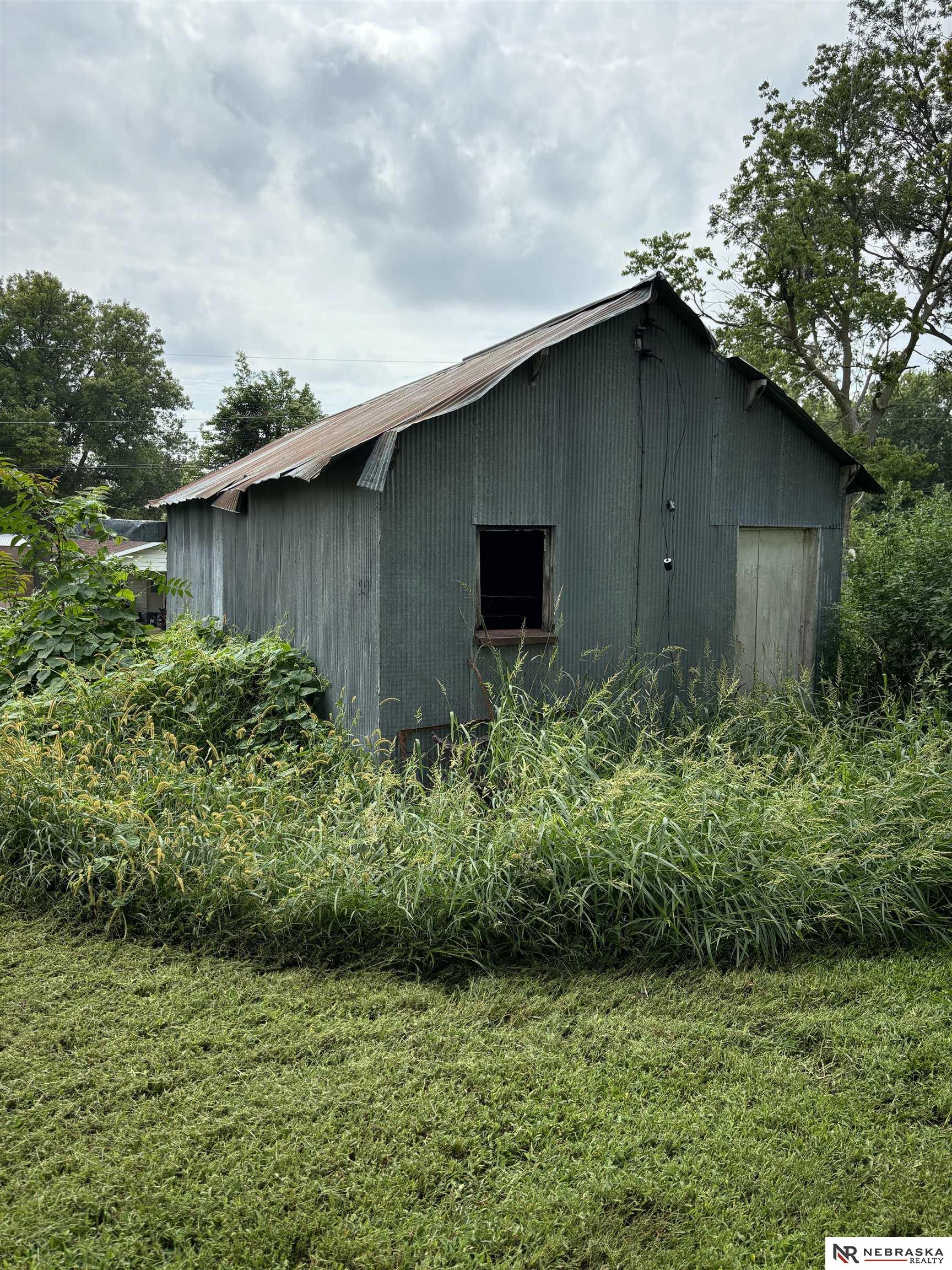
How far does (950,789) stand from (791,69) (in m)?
20.2

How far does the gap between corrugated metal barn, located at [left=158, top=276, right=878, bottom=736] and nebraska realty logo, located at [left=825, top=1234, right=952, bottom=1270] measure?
3.68 m

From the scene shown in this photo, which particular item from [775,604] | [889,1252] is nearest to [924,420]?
[775,604]

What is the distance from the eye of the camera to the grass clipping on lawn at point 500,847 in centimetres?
352

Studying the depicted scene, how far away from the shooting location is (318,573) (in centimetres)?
627

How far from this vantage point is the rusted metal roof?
5.40m

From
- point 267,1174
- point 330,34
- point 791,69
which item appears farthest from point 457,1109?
point 791,69

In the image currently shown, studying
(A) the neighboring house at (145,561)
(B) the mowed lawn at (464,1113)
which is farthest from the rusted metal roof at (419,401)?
(A) the neighboring house at (145,561)

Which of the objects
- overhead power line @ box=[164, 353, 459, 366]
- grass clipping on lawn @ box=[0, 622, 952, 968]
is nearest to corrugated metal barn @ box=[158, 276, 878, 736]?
grass clipping on lawn @ box=[0, 622, 952, 968]

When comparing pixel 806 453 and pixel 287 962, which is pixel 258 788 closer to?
pixel 287 962

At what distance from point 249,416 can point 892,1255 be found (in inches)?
939

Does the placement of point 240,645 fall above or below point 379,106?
below

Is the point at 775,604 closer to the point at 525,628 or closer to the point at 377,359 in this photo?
the point at 525,628

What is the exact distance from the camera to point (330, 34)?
801 centimetres

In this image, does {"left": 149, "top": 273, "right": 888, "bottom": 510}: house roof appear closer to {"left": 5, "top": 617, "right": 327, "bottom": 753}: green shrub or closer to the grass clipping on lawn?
{"left": 5, "top": 617, "right": 327, "bottom": 753}: green shrub
